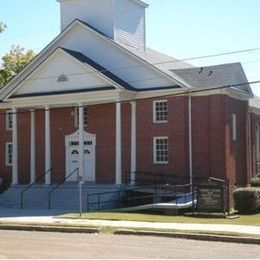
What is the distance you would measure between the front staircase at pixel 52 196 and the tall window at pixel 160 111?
186 inches

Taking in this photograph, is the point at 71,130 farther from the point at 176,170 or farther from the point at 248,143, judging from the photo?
the point at 248,143

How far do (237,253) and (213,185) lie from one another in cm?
1204

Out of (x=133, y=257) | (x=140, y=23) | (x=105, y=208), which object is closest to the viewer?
(x=133, y=257)

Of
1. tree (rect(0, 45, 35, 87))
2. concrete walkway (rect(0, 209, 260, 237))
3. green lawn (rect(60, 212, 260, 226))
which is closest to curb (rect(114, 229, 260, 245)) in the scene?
concrete walkway (rect(0, 209, 260, 237))

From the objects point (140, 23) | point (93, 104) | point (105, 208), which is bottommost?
point (105, 208)

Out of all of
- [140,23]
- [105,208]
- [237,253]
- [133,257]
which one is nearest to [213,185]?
[105,208]

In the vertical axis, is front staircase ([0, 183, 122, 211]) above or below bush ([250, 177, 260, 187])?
below

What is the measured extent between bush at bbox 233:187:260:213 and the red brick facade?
5714 mm

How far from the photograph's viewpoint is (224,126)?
3441 centimetres

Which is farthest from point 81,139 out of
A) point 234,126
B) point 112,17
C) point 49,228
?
point 49,228

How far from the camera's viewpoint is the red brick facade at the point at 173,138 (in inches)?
1352

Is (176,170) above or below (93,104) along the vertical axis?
below

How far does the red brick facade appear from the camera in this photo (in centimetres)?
3434

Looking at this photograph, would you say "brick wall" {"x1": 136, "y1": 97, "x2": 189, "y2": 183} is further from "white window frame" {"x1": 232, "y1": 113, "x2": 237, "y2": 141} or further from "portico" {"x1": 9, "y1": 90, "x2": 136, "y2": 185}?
"white window frame" {"x1": 232, "y1": 113, "x2": 237, "y2": 141}
